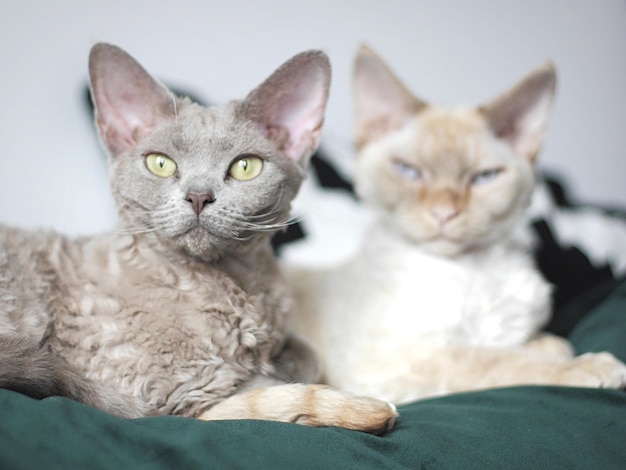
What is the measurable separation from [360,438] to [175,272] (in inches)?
15.2

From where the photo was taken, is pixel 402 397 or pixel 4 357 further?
pixel 402 397

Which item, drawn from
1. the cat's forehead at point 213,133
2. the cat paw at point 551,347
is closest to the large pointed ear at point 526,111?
the cat paw at point 551,347

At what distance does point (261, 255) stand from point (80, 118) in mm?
977

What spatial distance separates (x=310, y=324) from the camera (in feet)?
5.00

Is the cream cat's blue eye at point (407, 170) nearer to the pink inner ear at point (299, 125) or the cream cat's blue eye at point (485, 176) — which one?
the cream cat's blue eye at point (485, 176)

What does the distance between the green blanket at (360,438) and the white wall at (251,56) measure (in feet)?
1.92

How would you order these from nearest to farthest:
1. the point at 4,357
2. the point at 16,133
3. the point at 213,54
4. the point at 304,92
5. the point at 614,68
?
the point at 4,357 → the point at 304,92 → the point at 16,133 → the point at 213,54 → the point at 614,68

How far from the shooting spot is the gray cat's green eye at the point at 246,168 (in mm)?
915

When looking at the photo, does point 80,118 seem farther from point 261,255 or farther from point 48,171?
point 261,255

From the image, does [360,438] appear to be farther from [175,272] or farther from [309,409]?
[175,272]

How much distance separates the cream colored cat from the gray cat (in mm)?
382

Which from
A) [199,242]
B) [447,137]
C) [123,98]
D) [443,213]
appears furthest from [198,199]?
[447,137]

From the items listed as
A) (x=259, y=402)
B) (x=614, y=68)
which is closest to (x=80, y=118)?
(x=259, y=402)

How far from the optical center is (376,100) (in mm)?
1492
